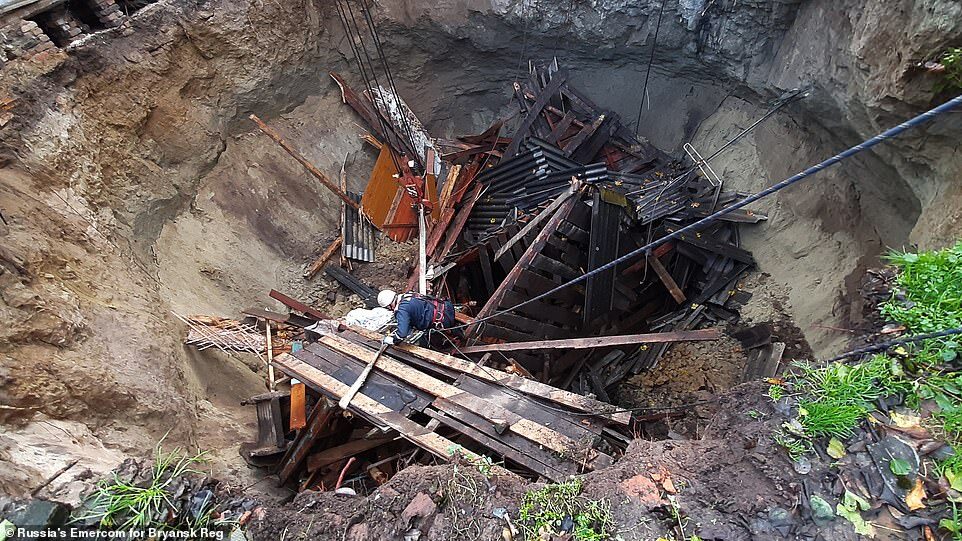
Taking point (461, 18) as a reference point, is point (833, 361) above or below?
below

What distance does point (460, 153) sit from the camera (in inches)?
338

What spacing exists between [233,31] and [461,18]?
3.61m

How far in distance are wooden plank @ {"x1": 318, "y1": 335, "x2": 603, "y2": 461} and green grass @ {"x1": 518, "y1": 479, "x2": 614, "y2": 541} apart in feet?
1.45

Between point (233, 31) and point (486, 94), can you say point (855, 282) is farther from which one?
point (233, 31)

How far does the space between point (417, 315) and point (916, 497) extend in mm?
3891

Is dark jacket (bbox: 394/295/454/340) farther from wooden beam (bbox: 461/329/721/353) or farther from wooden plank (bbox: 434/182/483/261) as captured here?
wooden plank (bbox: 434/182/483/261)

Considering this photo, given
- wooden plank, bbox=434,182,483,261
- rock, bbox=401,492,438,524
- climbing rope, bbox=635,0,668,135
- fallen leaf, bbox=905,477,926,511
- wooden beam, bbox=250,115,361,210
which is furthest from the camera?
wooden beam, bbox=250,115,361,210

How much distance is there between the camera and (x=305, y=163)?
7.71 m

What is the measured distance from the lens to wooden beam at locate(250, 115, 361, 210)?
297 inches

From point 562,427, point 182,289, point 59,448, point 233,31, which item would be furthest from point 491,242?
point 233,31

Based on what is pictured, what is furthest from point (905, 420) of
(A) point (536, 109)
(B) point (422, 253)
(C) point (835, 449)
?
(A) point (536, 109)

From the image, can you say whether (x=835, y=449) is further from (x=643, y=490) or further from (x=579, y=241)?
(x=579, y=241)

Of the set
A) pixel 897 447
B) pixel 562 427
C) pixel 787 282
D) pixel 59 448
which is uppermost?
pixel 59 448

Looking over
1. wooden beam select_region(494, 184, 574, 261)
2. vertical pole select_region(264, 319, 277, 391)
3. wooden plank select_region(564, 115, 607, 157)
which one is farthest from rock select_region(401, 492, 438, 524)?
wooden plank select_region(564, 115, 607, 157)
